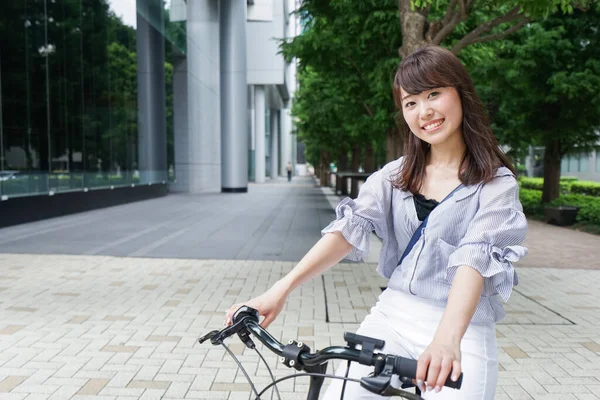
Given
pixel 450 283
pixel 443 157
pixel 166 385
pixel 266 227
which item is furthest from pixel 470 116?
pixel 266 227

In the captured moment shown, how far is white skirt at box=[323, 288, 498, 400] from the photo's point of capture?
1.54 m

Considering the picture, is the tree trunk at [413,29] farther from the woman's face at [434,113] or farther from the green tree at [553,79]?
the woman's face at [434,113]

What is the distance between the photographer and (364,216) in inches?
71.8

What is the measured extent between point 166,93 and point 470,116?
25494mm

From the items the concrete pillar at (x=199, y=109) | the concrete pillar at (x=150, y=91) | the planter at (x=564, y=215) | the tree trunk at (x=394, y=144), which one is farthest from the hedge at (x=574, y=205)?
the concrete pillar at (x=199, y=109)

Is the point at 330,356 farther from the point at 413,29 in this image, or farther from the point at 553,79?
the point at 553,79

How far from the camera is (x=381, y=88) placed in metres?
11.2

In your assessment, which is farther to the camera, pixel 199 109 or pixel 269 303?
pixel 199 109

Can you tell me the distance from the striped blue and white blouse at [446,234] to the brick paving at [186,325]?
7.46 feet

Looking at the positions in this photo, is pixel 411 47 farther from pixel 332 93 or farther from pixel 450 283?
pixel 332 93

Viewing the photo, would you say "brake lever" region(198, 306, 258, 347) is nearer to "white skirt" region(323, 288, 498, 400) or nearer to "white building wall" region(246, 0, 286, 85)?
"white skirt" region(323, 288, 498, 400)

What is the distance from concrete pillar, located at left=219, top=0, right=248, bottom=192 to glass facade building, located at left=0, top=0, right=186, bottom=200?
11.5 feet

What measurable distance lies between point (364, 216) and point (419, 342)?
16.0 inches

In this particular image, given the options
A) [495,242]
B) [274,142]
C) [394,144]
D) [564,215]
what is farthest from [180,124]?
[274,142]
